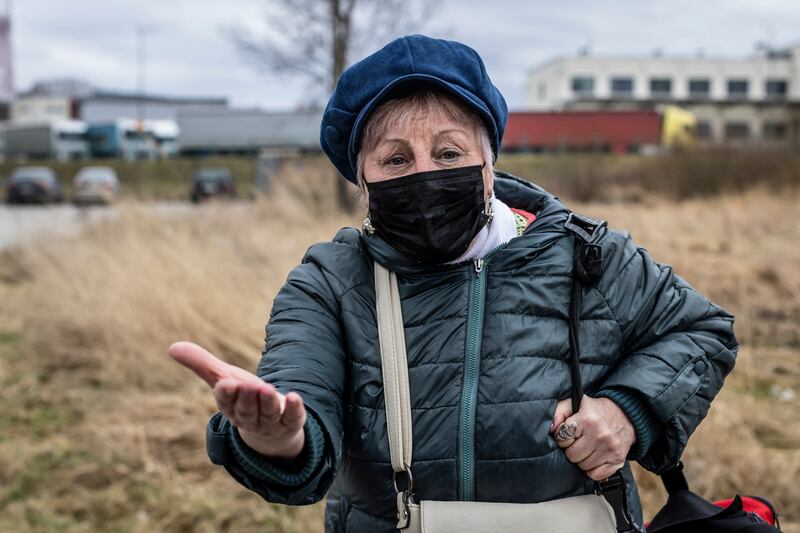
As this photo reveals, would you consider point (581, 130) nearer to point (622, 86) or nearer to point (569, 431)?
point (569, 431)

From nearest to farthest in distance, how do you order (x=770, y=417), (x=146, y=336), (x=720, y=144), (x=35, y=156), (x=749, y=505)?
(x=749, y=505) → (x=770, y=417) → (x=146, y=336) → (x=720, y=144) → (x=35, y=156)

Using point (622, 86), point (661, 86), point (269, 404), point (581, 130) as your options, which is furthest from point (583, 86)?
point (269, 404)

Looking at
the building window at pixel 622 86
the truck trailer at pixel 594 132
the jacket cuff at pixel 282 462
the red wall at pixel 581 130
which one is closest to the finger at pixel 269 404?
the jacket cuff at pixel 282 462

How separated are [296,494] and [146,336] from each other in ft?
14.5

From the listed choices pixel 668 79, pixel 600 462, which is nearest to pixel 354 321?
pixel 600 462

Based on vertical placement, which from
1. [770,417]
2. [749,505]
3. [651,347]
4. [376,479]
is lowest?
[770,417]

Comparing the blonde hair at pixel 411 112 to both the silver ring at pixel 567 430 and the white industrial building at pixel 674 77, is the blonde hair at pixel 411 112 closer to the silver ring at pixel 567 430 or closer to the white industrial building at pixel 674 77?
the silver ring at pixel 567 430

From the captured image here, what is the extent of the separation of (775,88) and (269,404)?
81.2 meters

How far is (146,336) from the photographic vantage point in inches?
218

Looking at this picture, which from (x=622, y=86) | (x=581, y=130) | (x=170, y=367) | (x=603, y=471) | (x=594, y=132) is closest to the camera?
(x=603, y=471)

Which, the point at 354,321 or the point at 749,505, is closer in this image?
the point at 354,321

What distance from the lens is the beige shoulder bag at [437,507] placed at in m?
1.45

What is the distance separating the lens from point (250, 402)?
3.95 ft

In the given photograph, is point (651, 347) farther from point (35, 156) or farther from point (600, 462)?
point (35, 156)
